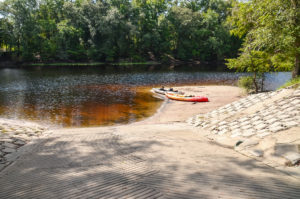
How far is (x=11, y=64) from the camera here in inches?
2586

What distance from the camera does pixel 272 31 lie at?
16.6 m

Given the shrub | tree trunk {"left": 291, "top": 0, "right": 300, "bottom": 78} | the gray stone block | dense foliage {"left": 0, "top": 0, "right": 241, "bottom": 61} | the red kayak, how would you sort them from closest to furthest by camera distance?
the gray stone block → tree trunk {"left": 291, "top": 0, "right": 300, "bottom": 78} → the red kayak → the shrub → dense foliage {"left": 0, "top": 0, "right": 241, "bottom": 61}

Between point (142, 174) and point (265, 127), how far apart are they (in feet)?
20.2

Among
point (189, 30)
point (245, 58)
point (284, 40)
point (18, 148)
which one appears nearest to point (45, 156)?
point (18, 148)

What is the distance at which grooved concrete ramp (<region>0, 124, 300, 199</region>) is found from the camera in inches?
195

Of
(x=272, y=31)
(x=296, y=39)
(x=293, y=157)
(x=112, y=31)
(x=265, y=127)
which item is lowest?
(x=293, y=157)

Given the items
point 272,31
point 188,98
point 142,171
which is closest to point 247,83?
point 188,98

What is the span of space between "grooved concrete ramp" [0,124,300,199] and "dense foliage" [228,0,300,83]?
12.3 meters

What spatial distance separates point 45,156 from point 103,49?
2614 inches

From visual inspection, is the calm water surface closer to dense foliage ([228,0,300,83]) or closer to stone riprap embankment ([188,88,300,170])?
stone riprap embankment ([188,88,300,170])

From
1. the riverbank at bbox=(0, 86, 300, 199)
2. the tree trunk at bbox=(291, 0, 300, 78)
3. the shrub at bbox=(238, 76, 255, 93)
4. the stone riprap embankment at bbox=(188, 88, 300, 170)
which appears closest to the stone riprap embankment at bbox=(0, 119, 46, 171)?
the riverbank at bbox=(0, 86, 300, 199)

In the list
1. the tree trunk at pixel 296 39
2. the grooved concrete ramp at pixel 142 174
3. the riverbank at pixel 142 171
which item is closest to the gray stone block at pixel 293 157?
the riverbank at pixel 142 171

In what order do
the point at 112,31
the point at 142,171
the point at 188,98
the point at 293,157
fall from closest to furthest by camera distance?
the point at 142,171 → the point at 293,157 → the point at 188,98 → the point at 112,31

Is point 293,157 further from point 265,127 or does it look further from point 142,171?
point 142,171
